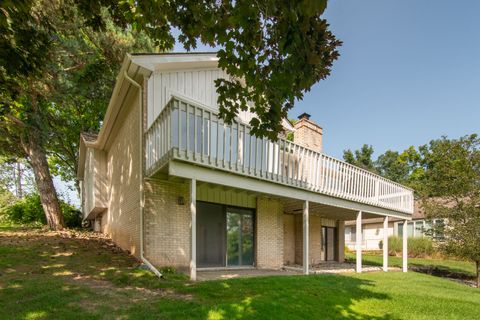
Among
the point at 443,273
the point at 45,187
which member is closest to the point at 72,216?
the point at 45,187

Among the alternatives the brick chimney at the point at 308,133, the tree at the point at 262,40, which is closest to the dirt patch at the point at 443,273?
the brick chimney at the point at 308,133

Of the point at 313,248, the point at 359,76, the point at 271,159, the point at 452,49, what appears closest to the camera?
the point at 271,159

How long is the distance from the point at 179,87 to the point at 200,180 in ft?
12.6

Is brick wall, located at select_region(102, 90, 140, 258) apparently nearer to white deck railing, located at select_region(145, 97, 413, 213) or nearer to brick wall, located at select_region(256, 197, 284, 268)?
white deck railing, located at select_region(145, 97, 413, 213)

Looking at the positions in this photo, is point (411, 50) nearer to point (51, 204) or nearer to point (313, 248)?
point (313, 248)

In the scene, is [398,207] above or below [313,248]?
above

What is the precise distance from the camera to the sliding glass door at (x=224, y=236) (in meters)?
10.4

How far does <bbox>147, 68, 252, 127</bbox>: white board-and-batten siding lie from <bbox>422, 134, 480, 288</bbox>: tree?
1204 cm

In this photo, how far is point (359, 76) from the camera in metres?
16.5

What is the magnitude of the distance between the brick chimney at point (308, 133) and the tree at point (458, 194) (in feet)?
21.2

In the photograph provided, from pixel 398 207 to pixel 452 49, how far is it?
7.47m

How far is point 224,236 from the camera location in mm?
10836

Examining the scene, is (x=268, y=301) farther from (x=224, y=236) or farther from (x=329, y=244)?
(x=329, y=244)

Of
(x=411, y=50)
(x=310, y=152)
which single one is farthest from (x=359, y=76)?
(x=310, y=152)
